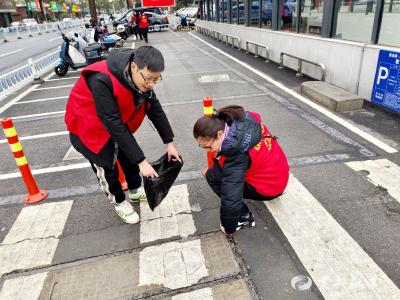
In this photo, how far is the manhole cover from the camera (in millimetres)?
2391

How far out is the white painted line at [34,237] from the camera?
9.32ft

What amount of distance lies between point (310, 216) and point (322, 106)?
3823 millimetres

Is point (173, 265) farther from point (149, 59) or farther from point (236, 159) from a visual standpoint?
point (149, 59)

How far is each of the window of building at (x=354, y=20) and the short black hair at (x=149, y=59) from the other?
19.2ft

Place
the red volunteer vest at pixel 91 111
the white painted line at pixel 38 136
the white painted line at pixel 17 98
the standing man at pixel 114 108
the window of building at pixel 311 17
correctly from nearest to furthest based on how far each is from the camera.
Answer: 1. the standing man at pixel 114 108
2. the red volunteer vest at pixel 91 111
3. the white painted line at pixel 38 136
4. the white painted line at pixel 17 98
5. the window of building at pixel 311 17

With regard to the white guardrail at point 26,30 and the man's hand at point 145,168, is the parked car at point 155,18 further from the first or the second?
the man's hand at point 145,168

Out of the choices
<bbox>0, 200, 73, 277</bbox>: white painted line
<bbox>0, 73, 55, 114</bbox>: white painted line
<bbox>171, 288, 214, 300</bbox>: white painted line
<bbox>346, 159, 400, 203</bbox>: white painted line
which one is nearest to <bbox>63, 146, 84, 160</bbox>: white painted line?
<bbox>0, 200, 73, 277</bbox>: white painted line

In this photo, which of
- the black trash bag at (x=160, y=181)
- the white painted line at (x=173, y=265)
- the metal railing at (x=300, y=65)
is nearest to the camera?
the white painted line at (x=173, y=265)

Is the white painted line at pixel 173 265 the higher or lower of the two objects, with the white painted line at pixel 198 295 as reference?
higher

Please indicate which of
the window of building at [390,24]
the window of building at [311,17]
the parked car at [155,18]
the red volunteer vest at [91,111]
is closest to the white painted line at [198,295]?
the red volunteer vest at [91,111]

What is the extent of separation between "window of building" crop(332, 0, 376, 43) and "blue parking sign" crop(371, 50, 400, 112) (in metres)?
1.06

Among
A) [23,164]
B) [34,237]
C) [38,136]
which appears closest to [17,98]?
[38,136]

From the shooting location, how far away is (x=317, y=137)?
196 inches

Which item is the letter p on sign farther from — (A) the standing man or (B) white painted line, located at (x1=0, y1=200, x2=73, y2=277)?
(B) white painted line, located at (x1=0, y1=200, x2=73, y2=277)
